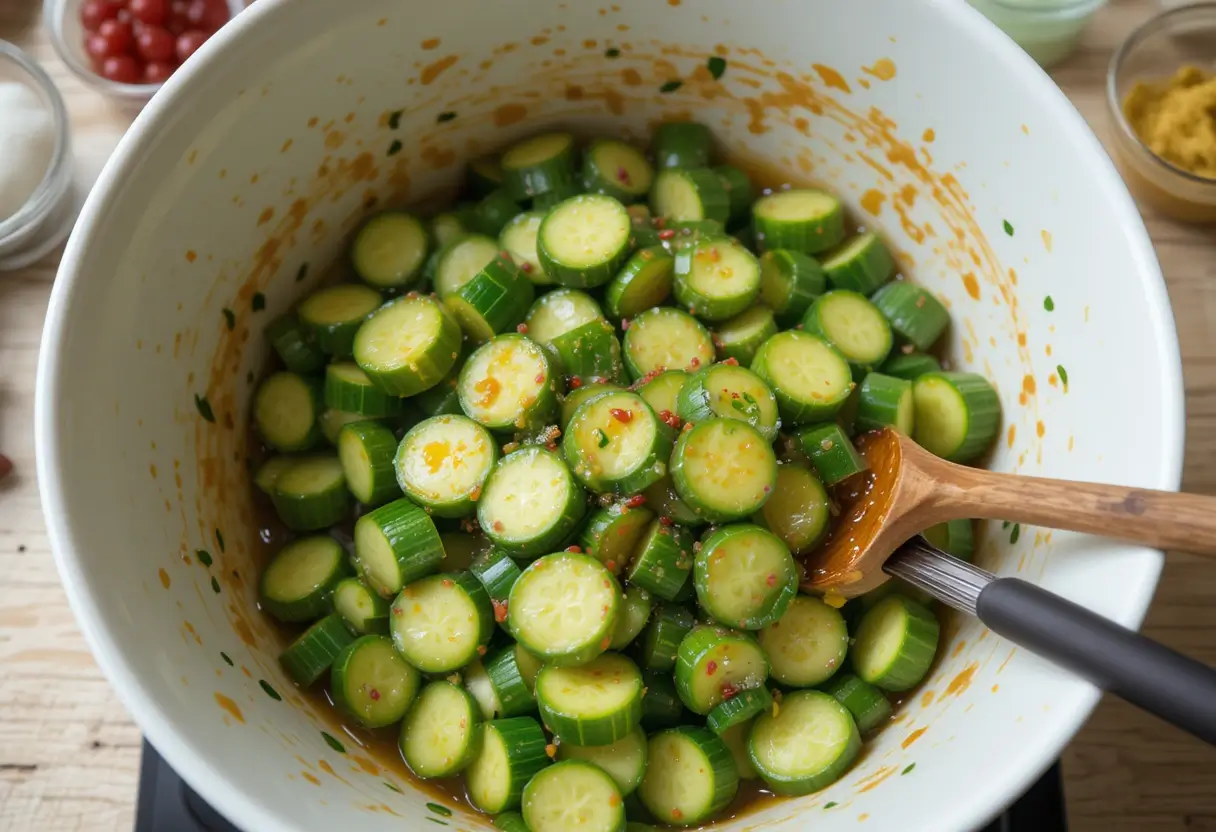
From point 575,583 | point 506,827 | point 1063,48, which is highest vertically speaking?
point 1063,48

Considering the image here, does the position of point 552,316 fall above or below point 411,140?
below

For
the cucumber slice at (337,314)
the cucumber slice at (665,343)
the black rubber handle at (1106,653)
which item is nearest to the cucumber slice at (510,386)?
the cucumber slice at (665,343)

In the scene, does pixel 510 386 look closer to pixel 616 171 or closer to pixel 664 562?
pixel 664 562

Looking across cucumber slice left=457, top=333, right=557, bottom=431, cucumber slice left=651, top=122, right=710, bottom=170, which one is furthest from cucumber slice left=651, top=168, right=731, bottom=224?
cucumber slice left=457, top=333, right=557, bottom=431

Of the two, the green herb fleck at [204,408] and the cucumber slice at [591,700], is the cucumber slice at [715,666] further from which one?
the green herb fleck at [204,408]

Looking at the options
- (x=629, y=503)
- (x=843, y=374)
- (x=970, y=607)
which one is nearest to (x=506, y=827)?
(x=629, y=503)

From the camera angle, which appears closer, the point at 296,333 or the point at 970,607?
the point at 970,607

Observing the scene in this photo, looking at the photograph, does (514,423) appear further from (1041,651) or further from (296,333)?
(1041,651)

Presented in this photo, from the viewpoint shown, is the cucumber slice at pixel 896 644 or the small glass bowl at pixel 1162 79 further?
the small glass bowl at pixel 1162 79
